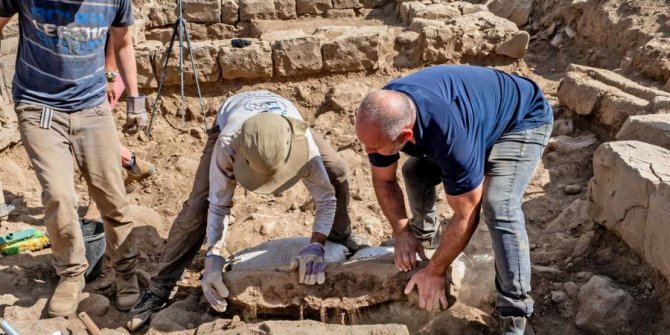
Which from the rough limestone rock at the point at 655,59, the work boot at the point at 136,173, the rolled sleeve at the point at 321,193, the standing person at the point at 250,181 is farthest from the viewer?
the rough limestone rock at the point at 655,59

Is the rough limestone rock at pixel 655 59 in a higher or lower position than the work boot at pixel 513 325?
higher

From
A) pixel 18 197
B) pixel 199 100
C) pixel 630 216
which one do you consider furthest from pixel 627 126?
pixel 18 197

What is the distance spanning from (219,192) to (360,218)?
1.63 metres

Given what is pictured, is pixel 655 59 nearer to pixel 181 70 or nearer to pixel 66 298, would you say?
pixel 181 70

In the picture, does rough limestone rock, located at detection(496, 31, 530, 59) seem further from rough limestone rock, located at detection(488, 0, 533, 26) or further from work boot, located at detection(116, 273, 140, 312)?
work boot, located at detection(116, 273, 140, 312)

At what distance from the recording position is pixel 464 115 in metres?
2.87

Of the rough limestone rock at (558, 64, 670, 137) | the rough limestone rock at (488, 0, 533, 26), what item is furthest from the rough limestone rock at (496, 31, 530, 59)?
the rough limestone rock at (488, 0, 533, 26)

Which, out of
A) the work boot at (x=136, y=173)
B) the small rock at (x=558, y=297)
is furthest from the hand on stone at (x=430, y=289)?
the work boot at (x=136, y=173)

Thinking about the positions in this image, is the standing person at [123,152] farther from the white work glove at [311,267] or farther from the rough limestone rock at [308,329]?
the rough limestone rock at [308,329]

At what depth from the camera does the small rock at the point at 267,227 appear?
15.7ft

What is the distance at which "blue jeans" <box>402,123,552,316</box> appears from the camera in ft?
10.1

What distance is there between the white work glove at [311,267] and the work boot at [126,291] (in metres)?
1.07

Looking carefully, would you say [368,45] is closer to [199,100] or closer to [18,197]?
[199,100]

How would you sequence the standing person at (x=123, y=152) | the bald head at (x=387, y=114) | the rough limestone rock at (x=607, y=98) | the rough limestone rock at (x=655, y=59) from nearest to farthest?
1. the bald head at (x=387, y=114)
2. the standing person at (x=123, y=152)
3. the rough limestone rock at (x=607, y=98)
4. the rough limestone rock at (x=655, y=59)
